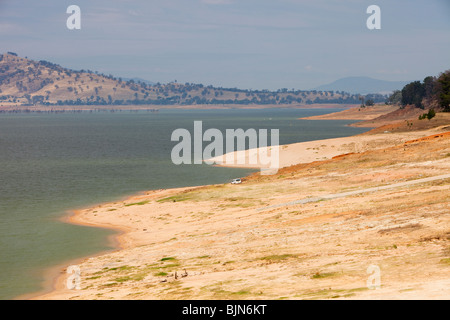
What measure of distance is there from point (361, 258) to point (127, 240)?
779 inches

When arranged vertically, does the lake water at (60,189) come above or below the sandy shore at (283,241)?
below

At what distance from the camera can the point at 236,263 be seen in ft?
100

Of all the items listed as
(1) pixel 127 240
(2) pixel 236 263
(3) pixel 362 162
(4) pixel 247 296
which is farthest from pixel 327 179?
(4) pixel 247 296

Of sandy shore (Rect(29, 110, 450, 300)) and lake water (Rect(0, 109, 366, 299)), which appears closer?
sandy shore (Rect(29, 110, 450, 300))

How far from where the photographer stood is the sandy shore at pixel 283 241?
24812 mm

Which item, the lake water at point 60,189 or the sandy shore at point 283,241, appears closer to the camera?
the sandy shore at point 283,241

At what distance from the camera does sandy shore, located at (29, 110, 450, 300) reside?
2481 cm

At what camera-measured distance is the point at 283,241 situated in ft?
110

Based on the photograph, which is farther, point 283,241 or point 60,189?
point 60,189

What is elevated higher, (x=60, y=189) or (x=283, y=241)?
(x=283, y=241)

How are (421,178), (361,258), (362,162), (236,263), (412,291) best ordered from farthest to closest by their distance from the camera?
(362,162) < (421,178) < (236,263) < (361,258) < (412,291)

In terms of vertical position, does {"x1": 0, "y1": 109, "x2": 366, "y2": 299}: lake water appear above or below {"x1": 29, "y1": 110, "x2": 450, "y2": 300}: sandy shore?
below
